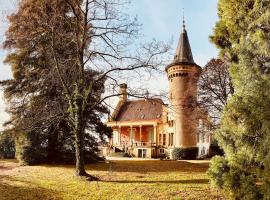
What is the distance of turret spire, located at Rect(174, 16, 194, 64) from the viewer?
38.9 m

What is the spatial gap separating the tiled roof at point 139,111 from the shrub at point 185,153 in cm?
899

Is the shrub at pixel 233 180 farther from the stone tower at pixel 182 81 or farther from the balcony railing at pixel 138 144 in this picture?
the balcony railing at pixel 138 144

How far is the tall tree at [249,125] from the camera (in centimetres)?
1097

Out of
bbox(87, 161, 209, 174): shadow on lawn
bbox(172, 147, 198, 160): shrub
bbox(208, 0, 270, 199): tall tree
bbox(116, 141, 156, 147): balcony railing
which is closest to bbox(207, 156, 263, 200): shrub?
bbox(208, 0, 270, 199): tall tree

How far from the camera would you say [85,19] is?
1688cm

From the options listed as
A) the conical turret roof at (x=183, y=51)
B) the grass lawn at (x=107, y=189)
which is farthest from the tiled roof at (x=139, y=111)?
the grass lawn at (x=107, y=189)

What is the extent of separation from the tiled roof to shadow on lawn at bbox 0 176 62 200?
33.3 meters

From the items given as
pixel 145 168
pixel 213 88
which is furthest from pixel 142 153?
pixel 145 168

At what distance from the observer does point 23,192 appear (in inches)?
508

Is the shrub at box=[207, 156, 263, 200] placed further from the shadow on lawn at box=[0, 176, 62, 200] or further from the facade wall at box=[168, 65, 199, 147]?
the facade wall at box=[168, 65, 199, 147]

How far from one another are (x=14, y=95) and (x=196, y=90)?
15601mm

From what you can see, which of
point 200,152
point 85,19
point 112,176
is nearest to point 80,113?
point 112,176

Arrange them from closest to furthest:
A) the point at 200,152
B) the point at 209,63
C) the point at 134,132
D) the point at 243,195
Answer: the point at 243,195, the point at 209,63, the point at 200,152, the point at 134,132

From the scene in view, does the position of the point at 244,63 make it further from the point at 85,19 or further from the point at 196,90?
the point at 196,90
